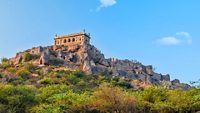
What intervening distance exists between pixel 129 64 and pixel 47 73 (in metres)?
30.7

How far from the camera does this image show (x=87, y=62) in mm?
83750

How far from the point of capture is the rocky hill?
8244 centimetres

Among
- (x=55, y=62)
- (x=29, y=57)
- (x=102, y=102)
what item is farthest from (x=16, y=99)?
(x=29, y=57)

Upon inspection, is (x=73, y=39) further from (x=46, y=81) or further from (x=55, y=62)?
(x=46, y=81)

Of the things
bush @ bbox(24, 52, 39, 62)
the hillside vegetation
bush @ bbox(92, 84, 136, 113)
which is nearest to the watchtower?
bush @ bbox(24, 52, 39, 62)

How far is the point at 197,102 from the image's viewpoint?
104 feet

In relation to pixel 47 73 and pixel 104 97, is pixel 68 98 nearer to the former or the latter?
pixel 104 97

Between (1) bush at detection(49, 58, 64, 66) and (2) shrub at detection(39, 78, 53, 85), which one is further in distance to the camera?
(1) bush at detection(49, 58, 64, 66)

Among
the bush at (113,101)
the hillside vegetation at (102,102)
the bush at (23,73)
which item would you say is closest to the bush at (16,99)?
the hillside vegetation at (102,102)

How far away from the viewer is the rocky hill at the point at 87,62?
82.4m

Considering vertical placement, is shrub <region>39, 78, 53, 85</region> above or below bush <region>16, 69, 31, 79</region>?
below

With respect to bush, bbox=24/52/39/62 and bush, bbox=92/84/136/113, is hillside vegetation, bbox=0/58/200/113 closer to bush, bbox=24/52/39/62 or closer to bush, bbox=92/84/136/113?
bush, bbox=92/84/136/113

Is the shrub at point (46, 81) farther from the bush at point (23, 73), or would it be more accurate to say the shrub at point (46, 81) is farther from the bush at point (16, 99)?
the bush at point (16, 99)

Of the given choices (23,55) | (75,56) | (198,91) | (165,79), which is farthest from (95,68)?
(198,91)
